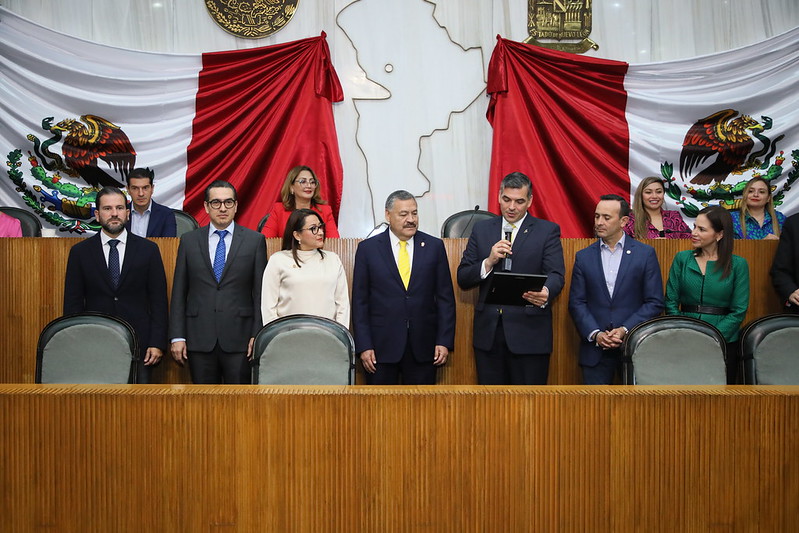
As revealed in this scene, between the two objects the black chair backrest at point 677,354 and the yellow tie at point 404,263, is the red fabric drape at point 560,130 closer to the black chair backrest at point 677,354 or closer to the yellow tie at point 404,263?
the yellow tie at point 404,263

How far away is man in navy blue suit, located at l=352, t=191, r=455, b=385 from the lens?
3203 millimetres

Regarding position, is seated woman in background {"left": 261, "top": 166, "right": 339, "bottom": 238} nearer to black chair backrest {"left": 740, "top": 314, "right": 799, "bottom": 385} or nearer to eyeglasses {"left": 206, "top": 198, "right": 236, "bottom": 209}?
eyeglasses {"left": 206, "top": 198, "right": 236, "bottom": 209}

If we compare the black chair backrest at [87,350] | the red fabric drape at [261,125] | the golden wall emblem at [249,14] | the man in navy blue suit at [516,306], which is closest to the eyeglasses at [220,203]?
the black chair backrest at [87,350]

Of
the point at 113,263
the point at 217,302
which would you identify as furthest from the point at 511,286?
the point at 113,263

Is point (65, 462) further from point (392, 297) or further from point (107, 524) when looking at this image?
point (392, 297)

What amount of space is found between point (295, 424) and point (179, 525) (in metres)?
0.30

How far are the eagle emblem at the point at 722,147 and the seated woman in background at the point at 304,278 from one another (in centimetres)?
318

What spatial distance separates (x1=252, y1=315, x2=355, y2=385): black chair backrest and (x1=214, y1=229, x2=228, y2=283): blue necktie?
672mm

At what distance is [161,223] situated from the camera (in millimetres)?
4082

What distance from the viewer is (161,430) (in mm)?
1473

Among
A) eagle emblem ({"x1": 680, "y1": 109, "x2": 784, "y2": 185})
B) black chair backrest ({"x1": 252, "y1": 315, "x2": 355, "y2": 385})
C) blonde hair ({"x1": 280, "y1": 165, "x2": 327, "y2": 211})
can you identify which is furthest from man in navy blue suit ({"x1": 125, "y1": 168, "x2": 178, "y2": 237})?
eagle emblem ({"x1": 680, "y1": 109, "x2": 784, "y2": 185})

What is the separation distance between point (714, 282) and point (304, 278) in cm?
181

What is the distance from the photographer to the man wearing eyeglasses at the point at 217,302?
10.4ft

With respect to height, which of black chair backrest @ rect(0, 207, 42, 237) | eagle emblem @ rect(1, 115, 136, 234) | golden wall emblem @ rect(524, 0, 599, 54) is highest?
golden wall emblem @ rect(524, 0, 599, 54)
